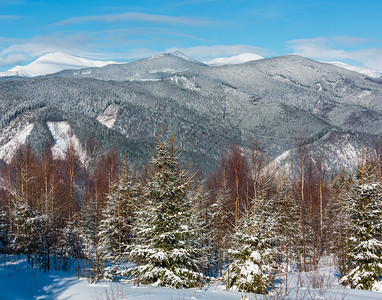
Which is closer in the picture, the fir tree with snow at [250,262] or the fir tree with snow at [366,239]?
the fir tree with snow at [250,262]

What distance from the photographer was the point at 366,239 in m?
14.1

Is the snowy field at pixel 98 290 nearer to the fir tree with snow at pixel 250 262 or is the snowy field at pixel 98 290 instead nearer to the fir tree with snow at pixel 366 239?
the fir tree with snow at pixel 250 262

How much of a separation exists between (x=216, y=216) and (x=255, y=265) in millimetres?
13817

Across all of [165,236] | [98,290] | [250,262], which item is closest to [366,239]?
[250,262]

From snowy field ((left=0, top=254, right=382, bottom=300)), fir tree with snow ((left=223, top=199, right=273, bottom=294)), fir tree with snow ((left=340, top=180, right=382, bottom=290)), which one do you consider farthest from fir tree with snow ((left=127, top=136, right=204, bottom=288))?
fir tree with snow ((left=340, top=180, right=382, bottom=290))

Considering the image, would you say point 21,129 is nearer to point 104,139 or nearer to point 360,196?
point 104,139

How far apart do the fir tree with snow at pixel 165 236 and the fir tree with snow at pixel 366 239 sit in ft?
23.1

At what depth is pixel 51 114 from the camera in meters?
157

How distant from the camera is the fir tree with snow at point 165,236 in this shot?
11250 mm

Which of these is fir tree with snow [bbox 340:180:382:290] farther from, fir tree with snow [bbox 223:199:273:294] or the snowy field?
the snowy field

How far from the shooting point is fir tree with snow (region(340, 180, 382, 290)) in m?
13.6

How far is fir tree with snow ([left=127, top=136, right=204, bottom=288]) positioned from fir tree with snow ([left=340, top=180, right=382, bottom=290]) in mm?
7026

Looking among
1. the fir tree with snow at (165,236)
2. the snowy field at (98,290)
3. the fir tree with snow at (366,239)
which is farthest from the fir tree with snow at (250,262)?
the fir tree with snow at (366,239)

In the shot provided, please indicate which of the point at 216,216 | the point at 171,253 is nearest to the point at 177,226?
the point at 171,253
